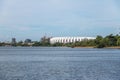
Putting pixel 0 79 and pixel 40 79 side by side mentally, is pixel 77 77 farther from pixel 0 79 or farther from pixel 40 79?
pixel 0 79

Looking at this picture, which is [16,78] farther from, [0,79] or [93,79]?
[93,79]

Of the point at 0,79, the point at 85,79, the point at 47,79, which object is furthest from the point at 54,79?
the point at 0,79

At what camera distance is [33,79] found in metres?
45.3

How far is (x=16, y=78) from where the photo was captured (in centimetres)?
4612

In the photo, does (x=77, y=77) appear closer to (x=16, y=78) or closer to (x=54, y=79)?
(x=54, y=79)

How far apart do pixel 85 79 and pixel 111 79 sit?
10.3 ft

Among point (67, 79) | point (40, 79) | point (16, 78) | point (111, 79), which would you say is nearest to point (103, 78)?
point (111, 79)

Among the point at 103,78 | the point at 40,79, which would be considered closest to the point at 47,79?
the point at 40,79

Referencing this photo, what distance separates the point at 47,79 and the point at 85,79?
465 centimetres

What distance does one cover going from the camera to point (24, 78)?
151 feet

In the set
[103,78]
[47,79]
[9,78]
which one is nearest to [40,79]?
[47,79]

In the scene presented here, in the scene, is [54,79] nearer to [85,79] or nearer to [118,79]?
[85,79]

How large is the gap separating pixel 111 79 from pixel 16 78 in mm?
11709

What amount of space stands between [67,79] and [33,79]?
416 centimetres
